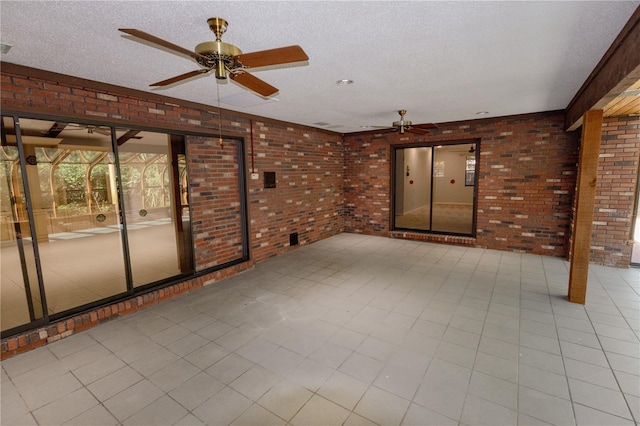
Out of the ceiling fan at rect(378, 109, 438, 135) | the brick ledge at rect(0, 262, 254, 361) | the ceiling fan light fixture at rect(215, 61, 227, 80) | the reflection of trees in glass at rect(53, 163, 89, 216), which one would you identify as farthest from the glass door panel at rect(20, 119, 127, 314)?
the ceiling fan at rect(378, 109, 438, 135)

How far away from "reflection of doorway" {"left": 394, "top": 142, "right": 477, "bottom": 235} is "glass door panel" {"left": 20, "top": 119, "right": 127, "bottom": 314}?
7214mm

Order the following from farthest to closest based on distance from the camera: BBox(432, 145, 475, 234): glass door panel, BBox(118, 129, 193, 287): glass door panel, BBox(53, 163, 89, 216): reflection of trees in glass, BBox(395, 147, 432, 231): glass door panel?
BBox(432, 145, 475, 234): glass door panel, BBox(395, 147, 432, 231): glass door panel, BBox(53, 163, 89, 216): reflection of trees in glass, BBox(118, 129, 193, 287): glass door panel

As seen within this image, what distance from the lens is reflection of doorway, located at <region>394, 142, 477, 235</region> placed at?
9.38 metres

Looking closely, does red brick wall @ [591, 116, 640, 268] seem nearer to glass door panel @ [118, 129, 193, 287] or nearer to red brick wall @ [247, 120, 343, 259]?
red brick wall @ [247, 120, 343, 259]

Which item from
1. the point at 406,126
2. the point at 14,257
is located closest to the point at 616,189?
the point at 406,126

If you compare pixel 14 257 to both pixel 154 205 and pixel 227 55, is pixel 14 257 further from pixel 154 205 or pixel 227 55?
pixel 227 55

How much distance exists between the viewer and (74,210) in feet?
29.7

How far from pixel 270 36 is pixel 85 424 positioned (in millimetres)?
3038

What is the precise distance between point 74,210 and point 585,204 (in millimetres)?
12402

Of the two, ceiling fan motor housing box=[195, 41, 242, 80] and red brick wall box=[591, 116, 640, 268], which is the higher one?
ceiling fan motor housing box=[195, 41, 242, 80]

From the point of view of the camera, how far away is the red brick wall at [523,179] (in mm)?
5191

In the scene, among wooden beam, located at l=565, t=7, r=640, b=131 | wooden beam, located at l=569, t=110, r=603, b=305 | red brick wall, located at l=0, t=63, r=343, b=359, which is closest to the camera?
wooden beam, located at l=565, t=7, r=640, b=131

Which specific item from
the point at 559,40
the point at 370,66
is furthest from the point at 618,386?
the point at 370,66

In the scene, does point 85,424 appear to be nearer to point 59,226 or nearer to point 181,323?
point 181,323
